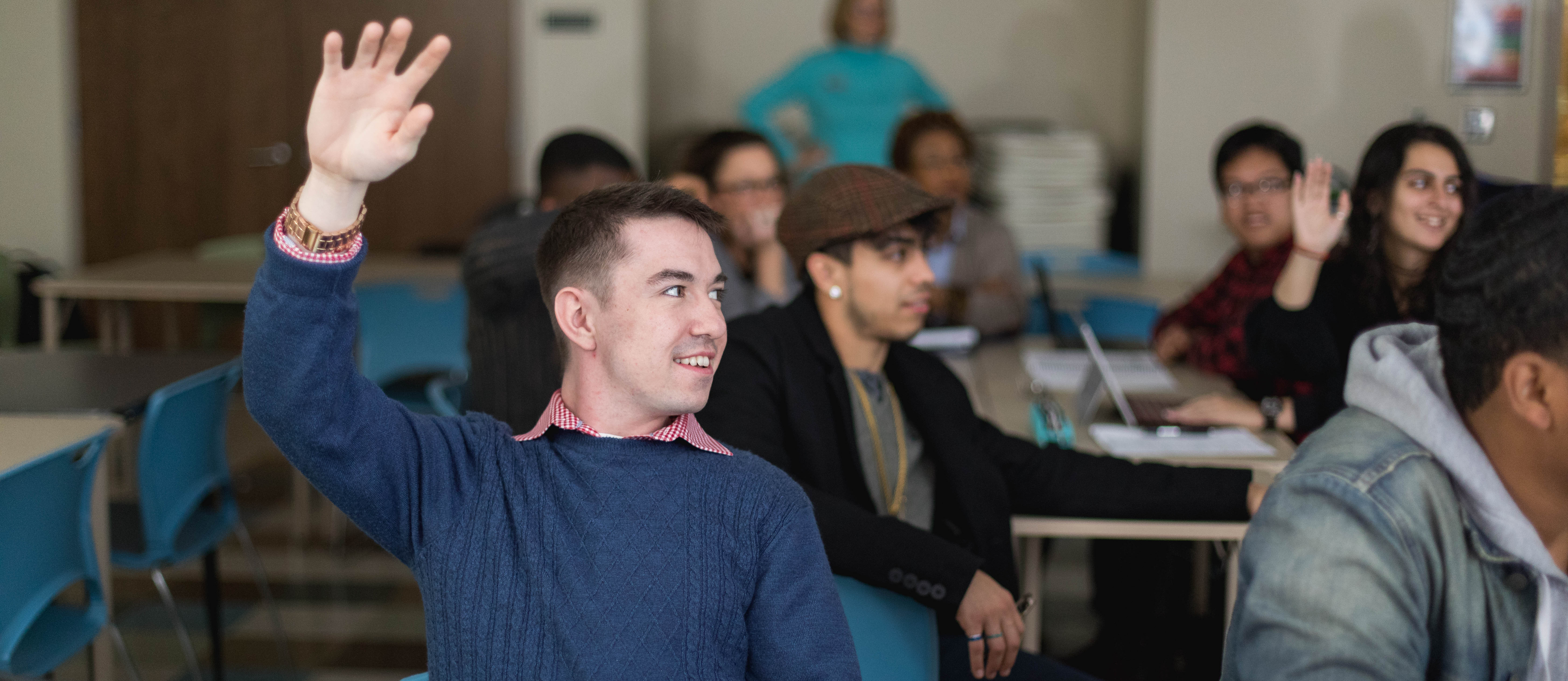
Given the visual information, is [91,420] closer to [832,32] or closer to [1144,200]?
[832,32]

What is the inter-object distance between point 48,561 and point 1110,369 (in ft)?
7.38

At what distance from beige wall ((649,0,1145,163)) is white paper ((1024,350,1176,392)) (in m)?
2.77

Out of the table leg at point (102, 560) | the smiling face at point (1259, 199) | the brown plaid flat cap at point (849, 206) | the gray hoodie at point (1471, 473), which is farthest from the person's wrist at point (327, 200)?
the smiling face at point (1259, 199)

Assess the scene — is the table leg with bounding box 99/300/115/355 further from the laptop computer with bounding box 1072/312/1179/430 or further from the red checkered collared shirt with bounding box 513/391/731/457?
the red checkered collared shirt with bounding box 513/391/731/457

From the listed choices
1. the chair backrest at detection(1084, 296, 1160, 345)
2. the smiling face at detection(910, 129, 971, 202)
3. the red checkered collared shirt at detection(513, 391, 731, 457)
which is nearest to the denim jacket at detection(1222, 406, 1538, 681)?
the red checkered collared shirt at detection(513, 391, 731, 457)

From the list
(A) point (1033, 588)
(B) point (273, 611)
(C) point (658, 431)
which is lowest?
(B) point (273, 611)

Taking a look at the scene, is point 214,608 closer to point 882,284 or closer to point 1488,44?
point 882,284

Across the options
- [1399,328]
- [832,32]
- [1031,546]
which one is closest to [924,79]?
[832,32]

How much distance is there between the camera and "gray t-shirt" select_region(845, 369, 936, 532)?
1936 mm

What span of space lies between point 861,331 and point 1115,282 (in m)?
2.91

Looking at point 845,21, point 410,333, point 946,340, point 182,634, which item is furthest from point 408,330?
point 845,21

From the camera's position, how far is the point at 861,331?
6.56 feet

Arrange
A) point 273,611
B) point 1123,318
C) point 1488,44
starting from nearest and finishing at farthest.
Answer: point 273,611 < point 1123,318 < point 1488,44

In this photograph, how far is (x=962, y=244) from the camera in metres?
3.97
